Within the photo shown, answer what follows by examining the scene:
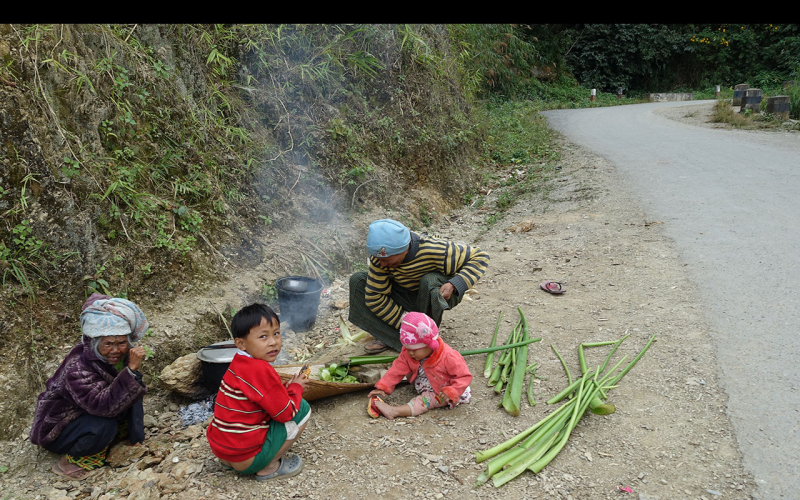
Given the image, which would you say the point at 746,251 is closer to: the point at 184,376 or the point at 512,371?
the point at 512,371

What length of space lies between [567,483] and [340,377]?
164 cm

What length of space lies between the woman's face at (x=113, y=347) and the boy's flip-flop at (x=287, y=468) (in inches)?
43.0

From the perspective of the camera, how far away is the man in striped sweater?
3.48 m

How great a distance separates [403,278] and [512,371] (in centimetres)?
101

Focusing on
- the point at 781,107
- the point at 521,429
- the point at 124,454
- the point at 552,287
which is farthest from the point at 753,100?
the point at 124,454

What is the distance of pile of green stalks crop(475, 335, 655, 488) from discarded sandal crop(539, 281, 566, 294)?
58.6 inches

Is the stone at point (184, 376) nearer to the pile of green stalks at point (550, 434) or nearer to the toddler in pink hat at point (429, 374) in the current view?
the toddler in pink hat at point (429, 374)

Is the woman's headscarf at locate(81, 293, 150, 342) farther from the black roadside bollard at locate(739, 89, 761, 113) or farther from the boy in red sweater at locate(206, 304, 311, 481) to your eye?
the black roadside bollard at locate(739, 89, 761, 113)

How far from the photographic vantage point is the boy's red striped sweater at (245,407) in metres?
2.55

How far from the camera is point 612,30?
1092 inches

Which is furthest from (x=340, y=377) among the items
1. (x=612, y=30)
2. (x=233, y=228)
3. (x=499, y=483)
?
(x=612, y=30)

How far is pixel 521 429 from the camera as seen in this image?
9.63ft

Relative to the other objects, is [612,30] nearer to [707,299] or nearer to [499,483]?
[707,299]

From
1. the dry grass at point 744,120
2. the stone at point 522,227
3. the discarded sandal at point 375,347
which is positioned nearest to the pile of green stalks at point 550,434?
the discarded sandal at point 375,347
